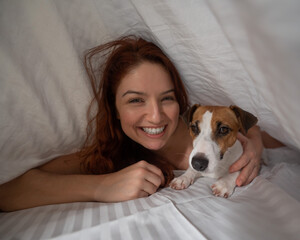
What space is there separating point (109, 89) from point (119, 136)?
39cm

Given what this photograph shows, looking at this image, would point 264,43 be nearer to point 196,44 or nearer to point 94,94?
point 196,44

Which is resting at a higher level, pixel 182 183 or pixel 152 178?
pixel 152 178

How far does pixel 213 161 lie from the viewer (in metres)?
1.06

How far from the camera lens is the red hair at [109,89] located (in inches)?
53.2

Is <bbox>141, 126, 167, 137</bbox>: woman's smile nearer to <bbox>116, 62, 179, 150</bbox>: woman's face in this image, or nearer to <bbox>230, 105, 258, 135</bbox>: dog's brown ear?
<bbox>116, 62, 179, 150</bbox>: woman's face

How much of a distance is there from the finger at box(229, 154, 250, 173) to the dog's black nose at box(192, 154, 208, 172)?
334 millimetres

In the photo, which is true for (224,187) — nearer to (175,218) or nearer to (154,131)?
(175,218)

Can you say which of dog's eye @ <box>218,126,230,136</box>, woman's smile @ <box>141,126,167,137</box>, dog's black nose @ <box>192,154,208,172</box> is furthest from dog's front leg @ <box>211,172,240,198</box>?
woman's smile @ <box>141,126,167,137</box>

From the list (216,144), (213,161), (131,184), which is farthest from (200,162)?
(131,184)

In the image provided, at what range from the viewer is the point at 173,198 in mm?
990

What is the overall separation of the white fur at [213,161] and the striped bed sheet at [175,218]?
2.6 inches

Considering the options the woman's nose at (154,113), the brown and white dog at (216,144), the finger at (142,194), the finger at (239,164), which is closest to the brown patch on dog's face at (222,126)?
the brown and white dog at (216,144)

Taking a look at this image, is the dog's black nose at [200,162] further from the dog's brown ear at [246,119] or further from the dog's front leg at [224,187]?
the dog's brown ear at [246,119]

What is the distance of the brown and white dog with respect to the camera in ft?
3.48
